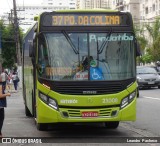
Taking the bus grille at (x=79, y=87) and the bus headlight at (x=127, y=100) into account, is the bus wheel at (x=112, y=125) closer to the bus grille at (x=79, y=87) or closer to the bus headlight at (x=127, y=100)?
the bus headlight at (x=127, y=100)

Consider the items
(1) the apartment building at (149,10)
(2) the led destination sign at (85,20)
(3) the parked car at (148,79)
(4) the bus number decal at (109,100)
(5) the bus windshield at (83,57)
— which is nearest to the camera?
(4) the bus number decal at (109,100)

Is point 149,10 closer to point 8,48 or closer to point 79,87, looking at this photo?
point 8,48

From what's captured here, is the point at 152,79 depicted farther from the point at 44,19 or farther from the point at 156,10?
the point at 156,10

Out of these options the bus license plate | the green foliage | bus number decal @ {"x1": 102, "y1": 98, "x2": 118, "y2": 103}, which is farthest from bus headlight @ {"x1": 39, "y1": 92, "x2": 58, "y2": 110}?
the green foliage

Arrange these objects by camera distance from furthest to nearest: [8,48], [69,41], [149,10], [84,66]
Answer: [149,10], [8,48], [69,41], [84,66]

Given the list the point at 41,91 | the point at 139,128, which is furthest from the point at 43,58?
the point at 139,128

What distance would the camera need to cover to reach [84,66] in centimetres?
1073

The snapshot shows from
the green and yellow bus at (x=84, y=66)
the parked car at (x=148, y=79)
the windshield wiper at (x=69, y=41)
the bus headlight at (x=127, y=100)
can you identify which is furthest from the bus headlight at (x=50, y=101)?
the parked car at (x=148, y=79)

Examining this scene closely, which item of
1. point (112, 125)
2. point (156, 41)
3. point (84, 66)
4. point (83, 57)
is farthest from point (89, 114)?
point (156, 41)

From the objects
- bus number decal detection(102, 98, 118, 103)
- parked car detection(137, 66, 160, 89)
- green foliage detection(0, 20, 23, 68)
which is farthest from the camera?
green foliage detection(0, 20, 23, 68)

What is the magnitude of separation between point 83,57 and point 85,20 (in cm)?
93

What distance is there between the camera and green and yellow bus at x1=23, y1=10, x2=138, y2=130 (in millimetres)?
10547

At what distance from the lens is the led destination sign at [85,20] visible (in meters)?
11.0

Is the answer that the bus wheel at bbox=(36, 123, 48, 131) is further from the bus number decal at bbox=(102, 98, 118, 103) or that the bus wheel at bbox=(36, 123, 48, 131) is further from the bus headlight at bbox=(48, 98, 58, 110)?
the bus number decal at bbox=(102, 98, 118, 103)
